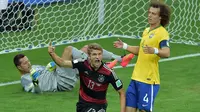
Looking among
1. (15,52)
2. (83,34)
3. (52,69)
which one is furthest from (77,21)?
(52,69)

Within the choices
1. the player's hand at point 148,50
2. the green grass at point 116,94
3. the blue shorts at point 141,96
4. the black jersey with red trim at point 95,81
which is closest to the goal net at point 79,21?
the green grass at point 116,94

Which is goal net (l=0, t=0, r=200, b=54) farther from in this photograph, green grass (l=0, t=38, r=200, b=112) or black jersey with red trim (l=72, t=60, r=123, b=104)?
black jersey with red trim (l=72, t=60, r=123, b=104)

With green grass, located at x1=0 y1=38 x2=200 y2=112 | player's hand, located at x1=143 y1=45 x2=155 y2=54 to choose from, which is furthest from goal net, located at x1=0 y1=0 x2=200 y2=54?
player's hand, located at x1=143 y1=45 x2=155 y2=54

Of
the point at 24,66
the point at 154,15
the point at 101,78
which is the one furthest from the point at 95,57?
the point at 24,66

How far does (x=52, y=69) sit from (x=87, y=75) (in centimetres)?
283

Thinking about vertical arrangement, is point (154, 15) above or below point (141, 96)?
above

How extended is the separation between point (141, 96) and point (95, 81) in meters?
0.63

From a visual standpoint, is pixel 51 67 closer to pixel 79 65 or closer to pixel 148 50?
pixel 79 65

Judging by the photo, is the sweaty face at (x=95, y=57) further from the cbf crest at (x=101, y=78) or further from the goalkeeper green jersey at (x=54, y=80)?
the goalkeeper green jersey at (x=54, y=80)

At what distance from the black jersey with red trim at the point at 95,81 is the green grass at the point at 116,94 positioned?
1677mm

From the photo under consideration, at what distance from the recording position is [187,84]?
11250 mm

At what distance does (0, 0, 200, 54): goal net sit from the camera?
14211 mm

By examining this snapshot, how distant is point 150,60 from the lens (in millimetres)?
8398

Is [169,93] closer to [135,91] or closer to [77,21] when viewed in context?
[135,91]
